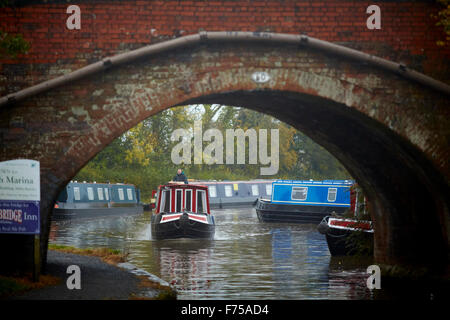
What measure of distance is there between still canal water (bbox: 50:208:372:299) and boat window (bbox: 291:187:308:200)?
1.43m

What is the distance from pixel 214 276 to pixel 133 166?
30.3 metres

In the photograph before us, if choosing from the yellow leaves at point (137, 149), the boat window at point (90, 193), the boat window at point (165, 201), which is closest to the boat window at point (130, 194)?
the yellow leaves at point (137, 149)

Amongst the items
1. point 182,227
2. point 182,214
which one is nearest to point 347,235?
point 182,227

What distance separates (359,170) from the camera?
46.4 feet

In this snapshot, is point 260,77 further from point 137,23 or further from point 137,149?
point 137,149

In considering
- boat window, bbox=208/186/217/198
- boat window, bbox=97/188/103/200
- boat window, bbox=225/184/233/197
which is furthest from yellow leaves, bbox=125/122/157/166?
boat window, bbox=97/188/103/200

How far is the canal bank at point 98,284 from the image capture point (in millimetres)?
9828

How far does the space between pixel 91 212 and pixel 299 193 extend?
31.4 ft

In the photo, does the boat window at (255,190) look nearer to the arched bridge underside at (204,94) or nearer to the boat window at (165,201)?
the boat window at (165,201)

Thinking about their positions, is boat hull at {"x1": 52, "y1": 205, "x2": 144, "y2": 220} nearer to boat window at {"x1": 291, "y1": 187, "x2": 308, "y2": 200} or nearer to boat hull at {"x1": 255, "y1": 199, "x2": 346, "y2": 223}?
boat hull at {"x1": 255, "y1": 199, "x2": 346, "y2": 223}

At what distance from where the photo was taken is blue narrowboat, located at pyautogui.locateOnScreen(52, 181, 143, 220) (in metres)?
32.7

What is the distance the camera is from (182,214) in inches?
921

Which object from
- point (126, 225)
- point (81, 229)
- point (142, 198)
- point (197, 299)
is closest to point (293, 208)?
point (126, 225)

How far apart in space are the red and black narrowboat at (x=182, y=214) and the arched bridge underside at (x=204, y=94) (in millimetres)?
12142
